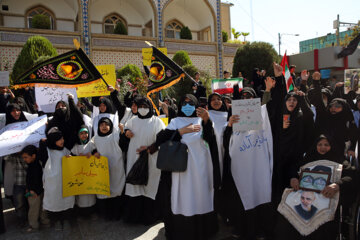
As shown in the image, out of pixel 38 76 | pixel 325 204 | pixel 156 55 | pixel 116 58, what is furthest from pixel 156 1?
pixel 325 204

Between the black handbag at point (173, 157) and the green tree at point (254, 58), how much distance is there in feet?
39.8

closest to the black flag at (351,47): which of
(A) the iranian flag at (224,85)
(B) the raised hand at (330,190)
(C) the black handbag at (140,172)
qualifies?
(A) the iranian flag at (224,85)

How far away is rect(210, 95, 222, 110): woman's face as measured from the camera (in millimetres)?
3356

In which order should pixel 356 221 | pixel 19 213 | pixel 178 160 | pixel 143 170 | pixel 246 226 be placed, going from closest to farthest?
pixel 356 221
pixel 178 160
pixel 246 226
pixel 143 170
pixel 19 213

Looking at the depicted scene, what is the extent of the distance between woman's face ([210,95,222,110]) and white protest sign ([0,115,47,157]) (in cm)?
221

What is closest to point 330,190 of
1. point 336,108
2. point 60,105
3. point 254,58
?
point 336,108

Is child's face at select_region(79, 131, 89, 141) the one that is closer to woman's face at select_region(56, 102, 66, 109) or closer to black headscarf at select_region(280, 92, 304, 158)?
woman's face at select_region(56, 102, 66, 109)

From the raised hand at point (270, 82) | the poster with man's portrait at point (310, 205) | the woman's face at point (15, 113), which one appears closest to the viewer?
the poster with man's portrait at point (310, 205)

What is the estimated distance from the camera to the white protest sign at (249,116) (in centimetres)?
290

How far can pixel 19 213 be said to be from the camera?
3.61m

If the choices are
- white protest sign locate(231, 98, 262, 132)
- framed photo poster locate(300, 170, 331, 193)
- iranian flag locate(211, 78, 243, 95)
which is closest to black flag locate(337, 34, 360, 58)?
iranian flag locate(211, 78, 243, 95)

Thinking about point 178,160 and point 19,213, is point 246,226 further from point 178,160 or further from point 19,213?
point 19,213

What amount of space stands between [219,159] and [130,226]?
4.73 ft

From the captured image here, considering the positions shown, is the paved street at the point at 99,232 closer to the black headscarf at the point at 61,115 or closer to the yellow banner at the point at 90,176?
the yellow banner at the point at 90,176
